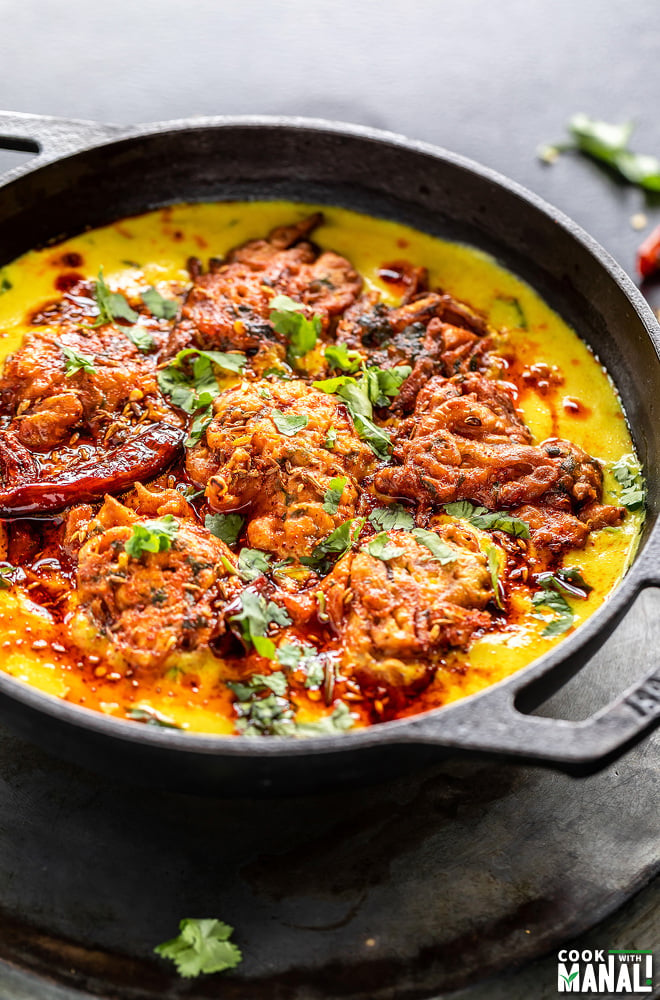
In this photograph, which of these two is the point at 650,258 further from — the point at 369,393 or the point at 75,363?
the point at 75,363

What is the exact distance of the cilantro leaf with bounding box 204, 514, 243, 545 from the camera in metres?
4.26

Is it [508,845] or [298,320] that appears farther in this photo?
[298,320]

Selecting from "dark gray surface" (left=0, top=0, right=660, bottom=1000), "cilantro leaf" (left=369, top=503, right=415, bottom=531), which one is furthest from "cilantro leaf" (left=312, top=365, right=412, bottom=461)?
"dark gray surface" (left=0, top=0, right=660, bottom=1000)

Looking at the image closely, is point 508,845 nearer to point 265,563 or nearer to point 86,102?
point 265,563

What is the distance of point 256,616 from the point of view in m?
3.92

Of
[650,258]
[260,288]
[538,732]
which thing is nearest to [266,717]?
[538,732]

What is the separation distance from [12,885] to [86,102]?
223 inches

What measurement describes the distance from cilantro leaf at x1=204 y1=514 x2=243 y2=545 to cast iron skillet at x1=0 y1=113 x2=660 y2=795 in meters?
1.14

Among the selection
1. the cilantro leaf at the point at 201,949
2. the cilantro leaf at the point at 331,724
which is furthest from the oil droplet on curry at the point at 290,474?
the cilantro leaf at the point at 201,949

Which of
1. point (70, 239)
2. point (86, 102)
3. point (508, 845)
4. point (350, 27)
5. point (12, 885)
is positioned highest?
point (350, 27)

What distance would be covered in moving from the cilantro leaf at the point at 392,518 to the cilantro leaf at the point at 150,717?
1.21 m

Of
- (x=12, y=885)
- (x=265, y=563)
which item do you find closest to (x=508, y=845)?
(x=265, y=563)

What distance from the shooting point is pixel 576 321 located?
5074mm

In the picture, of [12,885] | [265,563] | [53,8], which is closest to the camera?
[12,885]
